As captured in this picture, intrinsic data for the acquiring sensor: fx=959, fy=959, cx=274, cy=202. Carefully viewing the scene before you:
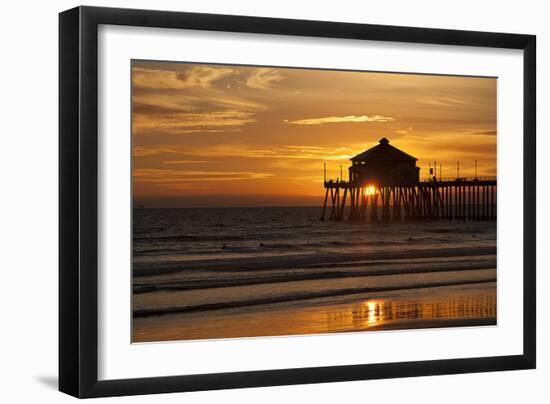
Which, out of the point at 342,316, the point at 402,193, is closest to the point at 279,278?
the point at 342,316

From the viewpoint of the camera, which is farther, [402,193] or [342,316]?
[402,193]

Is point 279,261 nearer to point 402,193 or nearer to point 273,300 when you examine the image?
point 273,300

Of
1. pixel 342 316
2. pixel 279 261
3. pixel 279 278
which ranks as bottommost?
pixel 342 316

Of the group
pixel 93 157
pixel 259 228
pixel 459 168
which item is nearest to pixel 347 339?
pixel 259 228

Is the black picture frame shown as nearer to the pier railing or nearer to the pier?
the pier

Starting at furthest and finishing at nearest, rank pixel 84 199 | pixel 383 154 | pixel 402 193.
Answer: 1. pixel 402 193
2. pixel 383 154
3. pixel 84 199

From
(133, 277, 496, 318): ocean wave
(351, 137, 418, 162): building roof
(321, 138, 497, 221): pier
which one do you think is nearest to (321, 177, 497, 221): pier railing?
(321, 138, 497, 221): pier

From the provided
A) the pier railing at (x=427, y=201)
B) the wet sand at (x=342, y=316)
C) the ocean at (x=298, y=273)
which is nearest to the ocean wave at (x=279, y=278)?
the ocean at (x=298, y=273)

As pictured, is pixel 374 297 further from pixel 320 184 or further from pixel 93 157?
pixel 93 157
